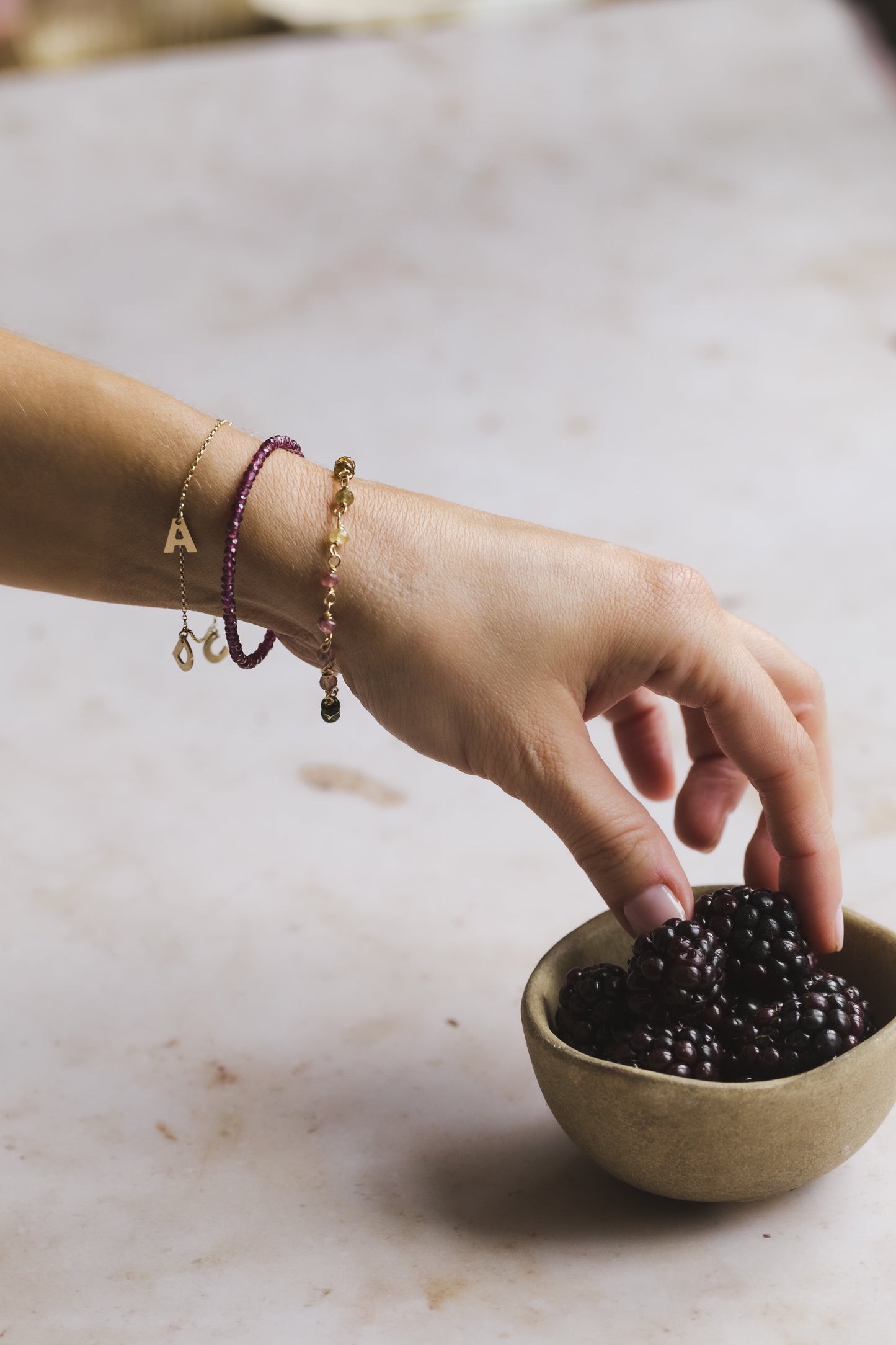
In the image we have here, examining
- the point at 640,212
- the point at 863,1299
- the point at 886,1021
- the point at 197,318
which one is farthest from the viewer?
the point at 640,212

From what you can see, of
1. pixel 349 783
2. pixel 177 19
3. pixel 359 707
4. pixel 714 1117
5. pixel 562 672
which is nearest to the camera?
pixel 714 1117

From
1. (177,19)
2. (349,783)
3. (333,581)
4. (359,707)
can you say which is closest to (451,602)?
(333,581)

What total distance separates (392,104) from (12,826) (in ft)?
7.20

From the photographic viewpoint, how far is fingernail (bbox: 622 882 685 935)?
1.06 meters

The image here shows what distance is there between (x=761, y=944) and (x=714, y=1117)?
0.48 ft

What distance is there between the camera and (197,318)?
8.77 feet

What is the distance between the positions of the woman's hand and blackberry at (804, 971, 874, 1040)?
6 centimetres

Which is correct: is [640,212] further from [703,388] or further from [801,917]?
[801,917]

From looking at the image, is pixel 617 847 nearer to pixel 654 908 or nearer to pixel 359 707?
pixel 654 908

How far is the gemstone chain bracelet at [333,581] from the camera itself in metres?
1.12

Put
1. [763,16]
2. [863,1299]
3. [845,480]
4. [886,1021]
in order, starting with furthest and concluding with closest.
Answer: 1. [763,16]
2. [845,480]
3. [886,1021]
4. [863,1299]

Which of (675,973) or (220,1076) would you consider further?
(220,1076)

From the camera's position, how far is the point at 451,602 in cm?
110

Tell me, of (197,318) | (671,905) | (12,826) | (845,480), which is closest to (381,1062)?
(671,905)
